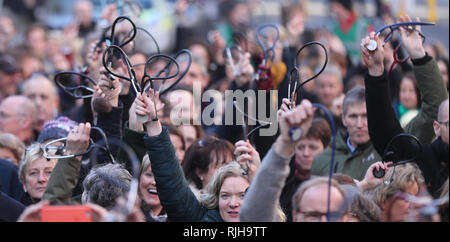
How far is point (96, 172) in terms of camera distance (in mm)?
4133

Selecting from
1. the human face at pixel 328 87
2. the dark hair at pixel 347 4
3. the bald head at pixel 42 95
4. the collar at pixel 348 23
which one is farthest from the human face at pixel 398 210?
the dark hair at pixel 347 4

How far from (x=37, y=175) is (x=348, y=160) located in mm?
2002

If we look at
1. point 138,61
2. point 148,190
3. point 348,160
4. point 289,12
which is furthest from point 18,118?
point 289,12

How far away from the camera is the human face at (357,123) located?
17.2 ft

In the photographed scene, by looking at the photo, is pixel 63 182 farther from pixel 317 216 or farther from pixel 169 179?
pixel 317 216

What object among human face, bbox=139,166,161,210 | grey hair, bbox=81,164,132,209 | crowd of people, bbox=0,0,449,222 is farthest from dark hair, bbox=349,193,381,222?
human face, bbox=139,166,161,210

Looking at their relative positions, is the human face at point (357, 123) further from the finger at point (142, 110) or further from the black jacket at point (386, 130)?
the finger at point (142, 110)

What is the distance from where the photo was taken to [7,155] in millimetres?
5684

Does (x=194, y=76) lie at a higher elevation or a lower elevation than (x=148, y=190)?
higher

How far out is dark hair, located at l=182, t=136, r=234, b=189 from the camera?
5203 millimetres

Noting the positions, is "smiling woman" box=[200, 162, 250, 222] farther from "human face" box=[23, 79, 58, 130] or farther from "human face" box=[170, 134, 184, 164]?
"human face" box=[23, 79, 58, 130]

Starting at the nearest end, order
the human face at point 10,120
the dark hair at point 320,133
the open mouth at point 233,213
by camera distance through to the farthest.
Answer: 1. the open mouth at point 233,213
2. the dark hair at point 320,133
3. the human face at point 10,120

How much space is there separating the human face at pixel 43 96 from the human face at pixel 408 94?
317 cm
